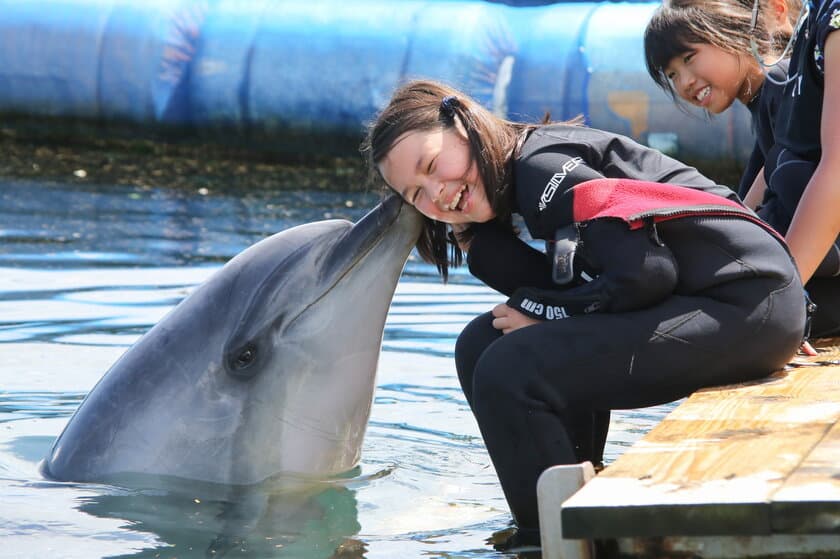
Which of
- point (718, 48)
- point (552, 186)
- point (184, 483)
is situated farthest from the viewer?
point (718, 48)

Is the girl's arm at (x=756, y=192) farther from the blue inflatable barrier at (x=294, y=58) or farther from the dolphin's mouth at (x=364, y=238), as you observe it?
the blue inflatable barrier at (x=294, y=58)

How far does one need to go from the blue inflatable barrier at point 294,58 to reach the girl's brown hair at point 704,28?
9921 millimetres

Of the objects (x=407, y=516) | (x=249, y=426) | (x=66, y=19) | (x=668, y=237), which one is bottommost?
(x=407, y=516)

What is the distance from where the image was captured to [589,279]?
3.87 m

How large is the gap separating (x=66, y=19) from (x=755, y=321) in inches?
579

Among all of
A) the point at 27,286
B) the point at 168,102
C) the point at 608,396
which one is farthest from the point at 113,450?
the point at 168,102

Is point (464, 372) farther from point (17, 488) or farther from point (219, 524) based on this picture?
point (17, 488)

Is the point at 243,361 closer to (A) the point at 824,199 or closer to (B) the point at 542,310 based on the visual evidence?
(B) the point at 542,310

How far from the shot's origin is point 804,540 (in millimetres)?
2527

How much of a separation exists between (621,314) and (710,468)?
90 cm

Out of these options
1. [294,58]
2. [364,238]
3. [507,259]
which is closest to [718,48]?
[507,259]

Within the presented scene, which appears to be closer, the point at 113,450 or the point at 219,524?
the point at 219,524

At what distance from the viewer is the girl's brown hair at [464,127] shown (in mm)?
3855

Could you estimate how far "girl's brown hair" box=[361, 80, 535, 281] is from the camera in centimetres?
386
